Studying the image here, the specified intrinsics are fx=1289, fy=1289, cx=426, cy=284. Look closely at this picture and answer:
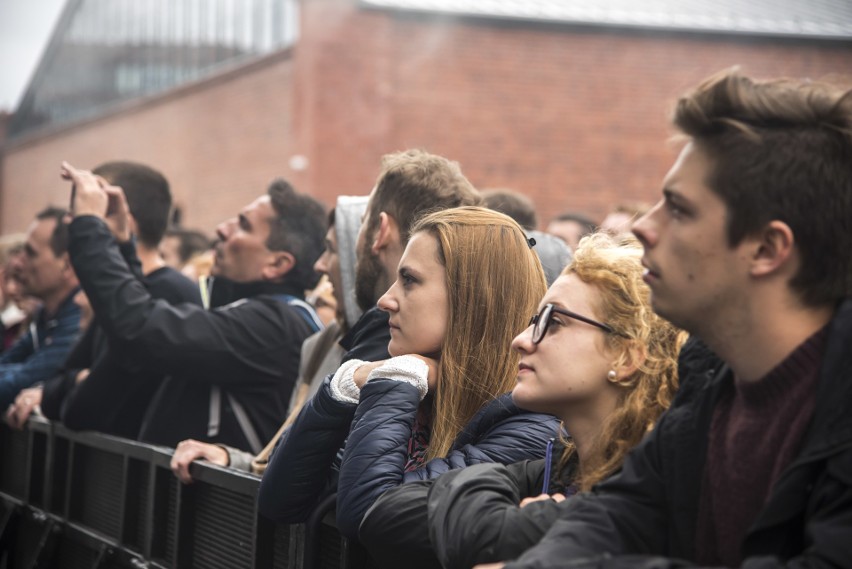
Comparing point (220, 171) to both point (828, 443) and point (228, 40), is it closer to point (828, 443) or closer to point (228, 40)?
point (228, 40)

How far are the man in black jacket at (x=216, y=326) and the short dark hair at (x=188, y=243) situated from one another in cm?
454

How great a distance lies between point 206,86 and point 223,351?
2151 centimetres

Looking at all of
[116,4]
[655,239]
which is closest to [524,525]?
[655,239]

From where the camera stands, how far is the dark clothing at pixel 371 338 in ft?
13.4

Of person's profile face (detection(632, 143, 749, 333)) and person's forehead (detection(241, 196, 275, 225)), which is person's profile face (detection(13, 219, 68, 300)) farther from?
person's profile face (detection(632, 143, 749, 333))

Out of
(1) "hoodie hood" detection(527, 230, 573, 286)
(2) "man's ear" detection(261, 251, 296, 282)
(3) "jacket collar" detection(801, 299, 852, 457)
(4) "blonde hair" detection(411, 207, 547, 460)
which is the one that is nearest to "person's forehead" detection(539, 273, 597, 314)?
(4) "blonde hair" detection(411, 207, 547, 460)

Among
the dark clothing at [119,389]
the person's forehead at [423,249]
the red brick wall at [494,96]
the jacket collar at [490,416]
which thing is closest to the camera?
the jacket collar at [490,416]

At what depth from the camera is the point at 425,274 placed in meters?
3.79

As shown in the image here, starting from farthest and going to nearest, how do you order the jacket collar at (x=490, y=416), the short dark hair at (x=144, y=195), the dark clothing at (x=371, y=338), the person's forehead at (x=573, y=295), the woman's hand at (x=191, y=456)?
the short dark hair at (x=144, y=195)
the woman's hand at (x=191, y=456)
the dark clothing at (x=371, y=338)
the jacket collar at (x=490, y=416)
the person's forehead at (x=573, y=295)

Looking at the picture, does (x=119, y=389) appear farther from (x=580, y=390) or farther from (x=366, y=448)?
(x=580, y=390)

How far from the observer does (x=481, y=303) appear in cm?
376

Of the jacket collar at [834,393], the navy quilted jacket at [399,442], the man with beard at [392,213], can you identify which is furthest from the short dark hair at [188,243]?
the jacket collar at [834,393]

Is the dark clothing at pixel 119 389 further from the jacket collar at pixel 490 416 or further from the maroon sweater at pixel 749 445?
the maroon sweater at pixel 749 445

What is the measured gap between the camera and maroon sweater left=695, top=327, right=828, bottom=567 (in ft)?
7.53
